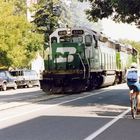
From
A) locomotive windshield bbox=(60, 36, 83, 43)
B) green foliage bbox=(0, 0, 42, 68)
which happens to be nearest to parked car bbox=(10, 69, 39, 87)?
green foliage bbox=(0, 0, 42, 68)

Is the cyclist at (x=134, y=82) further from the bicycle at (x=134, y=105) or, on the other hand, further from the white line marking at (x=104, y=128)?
the white line marking at (x=104, y=128)

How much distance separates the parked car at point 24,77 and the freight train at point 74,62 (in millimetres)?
13322

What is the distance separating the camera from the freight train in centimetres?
3178

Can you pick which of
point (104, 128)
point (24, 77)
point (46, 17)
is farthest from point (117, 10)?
point (46, 17)

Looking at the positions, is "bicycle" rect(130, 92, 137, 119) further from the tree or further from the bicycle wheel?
the tree

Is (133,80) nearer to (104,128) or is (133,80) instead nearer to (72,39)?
(104,128)

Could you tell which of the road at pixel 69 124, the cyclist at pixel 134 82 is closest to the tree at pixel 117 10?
the road at pixel 69 124

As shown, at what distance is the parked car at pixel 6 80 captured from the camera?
45.1 meters

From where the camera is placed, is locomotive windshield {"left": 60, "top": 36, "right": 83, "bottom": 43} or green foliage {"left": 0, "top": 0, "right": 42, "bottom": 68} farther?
green foliage {"left": 0, "top": 0, "right": 42, "bottom": 68}

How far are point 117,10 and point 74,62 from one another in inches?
349

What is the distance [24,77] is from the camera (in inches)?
1969

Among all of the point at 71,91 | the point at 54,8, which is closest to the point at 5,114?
the point at 71,91

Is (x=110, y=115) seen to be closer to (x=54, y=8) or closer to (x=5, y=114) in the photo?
(x=5, y=114)

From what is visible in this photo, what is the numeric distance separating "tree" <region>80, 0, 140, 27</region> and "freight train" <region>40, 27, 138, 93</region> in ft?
17.9
